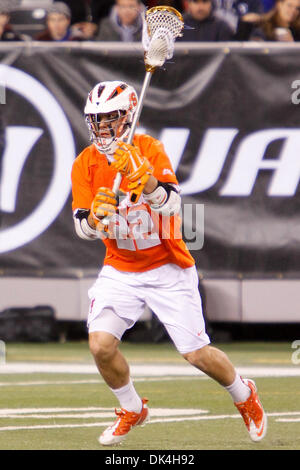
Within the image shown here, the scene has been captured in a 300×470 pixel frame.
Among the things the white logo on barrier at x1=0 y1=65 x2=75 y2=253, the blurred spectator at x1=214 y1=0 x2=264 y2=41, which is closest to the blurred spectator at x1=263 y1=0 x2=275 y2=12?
the blurred spectator at x1=214 y1=0 x2=264 y2=41

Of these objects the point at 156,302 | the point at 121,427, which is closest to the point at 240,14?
the point at 156,302

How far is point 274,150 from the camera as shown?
36.9ft

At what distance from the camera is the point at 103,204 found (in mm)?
6133

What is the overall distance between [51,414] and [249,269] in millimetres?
4194

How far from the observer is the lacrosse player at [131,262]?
6.24m

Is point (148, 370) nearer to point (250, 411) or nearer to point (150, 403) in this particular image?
point (150, 403)

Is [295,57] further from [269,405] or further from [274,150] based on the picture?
[269,405]

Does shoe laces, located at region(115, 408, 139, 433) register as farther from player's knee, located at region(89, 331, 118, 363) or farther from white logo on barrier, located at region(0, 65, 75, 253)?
white logo on barrier, located at region(0, 65, 75, 253)

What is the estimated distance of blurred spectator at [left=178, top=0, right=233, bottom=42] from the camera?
1176 cm

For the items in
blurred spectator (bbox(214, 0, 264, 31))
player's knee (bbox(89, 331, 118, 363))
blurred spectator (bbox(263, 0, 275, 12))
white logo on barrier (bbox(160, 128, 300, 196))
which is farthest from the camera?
blurred spectator (bbox(263, 0, 275, 12))

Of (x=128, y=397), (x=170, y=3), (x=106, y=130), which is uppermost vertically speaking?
(x=170, y=3)

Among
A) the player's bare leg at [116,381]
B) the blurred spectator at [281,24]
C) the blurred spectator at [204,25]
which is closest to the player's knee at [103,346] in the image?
the player's bare leg at [116,381]

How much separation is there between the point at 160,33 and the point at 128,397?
2061 millimetres
